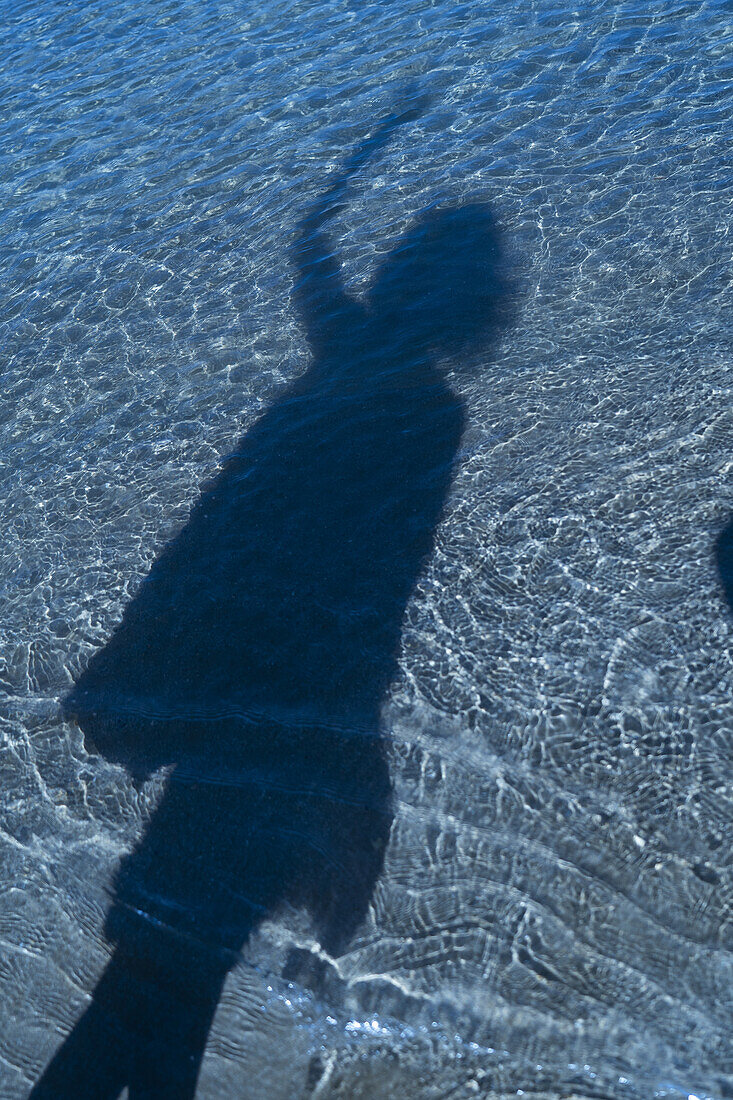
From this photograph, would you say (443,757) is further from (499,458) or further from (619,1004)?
(499,458)

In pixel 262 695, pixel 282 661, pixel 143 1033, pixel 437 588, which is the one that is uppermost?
pixel 437 588

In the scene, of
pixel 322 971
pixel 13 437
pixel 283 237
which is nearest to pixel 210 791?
pixel 322 971

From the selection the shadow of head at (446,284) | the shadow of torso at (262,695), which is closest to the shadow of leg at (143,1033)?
the shadow of torso at (262,695)

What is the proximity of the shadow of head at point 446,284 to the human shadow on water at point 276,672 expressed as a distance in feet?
0.10

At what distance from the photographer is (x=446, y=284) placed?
29.7 feet

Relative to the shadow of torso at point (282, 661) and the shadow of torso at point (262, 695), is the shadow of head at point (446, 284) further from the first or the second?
the shadow of torso at point (282, 661)

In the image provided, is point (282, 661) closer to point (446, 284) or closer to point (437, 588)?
point (437, 588)

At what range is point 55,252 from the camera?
440 inches

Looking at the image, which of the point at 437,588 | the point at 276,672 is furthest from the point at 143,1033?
the point at 437,588

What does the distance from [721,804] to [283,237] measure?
8.03 m

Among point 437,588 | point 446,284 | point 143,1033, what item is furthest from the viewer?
point 446,284

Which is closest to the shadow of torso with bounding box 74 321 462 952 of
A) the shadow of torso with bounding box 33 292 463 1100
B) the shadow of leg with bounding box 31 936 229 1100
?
the shadow of torso with bounding box 33 292 463 1100

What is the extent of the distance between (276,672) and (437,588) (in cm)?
126

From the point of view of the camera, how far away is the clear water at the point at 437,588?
4.40 metres
